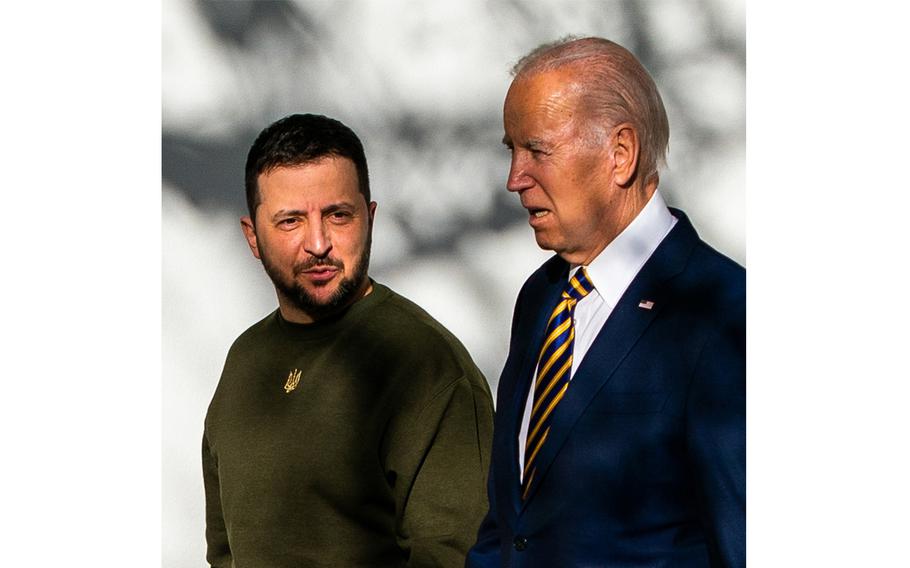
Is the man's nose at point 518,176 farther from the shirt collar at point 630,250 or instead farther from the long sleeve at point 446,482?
the long sleeve at point 446,482

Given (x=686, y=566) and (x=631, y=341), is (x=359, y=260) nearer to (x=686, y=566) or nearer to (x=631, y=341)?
(x=631, y=341)

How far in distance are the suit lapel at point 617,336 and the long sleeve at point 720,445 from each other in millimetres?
143

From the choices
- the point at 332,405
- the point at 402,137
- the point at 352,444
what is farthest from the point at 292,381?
the point at 402,137

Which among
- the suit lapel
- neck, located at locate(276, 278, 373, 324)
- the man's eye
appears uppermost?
the man's eye

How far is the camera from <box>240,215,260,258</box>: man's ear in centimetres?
374

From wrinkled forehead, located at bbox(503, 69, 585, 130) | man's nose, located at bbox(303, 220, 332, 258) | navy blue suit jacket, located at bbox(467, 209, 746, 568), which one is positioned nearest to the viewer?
navy blue suit jacket, located at bbox(467, 209, 746, 568)

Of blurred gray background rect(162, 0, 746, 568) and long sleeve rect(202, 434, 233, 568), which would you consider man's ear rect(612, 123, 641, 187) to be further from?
long sleeve rect(202, 434, 233, 568)

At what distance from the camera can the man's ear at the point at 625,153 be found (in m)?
3.27

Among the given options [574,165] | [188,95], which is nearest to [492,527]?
[574,165]

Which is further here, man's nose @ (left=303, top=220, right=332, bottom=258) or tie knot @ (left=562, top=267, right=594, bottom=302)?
man's nose @ (left=303, top=220, right=332, bottom=258)

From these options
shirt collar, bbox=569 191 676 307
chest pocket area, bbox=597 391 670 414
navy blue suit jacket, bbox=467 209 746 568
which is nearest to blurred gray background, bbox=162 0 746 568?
shirt collar, bbox=569 191 676 307

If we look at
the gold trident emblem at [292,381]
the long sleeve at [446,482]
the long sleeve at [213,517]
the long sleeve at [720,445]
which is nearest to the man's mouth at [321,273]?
the gold trident emblem at [292,381]

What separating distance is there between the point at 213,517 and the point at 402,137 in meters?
0.98

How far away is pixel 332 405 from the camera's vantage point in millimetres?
3605
